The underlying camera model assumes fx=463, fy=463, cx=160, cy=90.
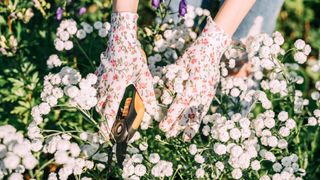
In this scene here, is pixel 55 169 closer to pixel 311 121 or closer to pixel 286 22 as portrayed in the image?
pixel 311 121

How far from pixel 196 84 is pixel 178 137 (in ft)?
0.72

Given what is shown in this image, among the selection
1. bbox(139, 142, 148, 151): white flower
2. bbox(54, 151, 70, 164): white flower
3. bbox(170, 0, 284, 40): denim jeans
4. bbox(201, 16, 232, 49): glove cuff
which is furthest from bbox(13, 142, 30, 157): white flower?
bbox(170, 0, 284, 40): denim jeans

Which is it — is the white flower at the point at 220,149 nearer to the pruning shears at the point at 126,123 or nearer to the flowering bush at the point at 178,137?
the flowering bush at the point at 178,137

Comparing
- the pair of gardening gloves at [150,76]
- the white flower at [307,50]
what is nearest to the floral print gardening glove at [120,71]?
the pair of gardening gloves at [150,76]

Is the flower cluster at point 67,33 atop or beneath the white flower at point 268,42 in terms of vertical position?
beneath

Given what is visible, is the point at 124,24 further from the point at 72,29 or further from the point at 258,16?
the point at 258,16

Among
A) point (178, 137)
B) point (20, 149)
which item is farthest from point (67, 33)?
point (20, 149)

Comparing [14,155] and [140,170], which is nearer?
[14,155]

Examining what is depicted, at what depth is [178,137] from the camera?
1761 millimetres

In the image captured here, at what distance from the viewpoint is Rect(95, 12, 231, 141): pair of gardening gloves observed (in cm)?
169

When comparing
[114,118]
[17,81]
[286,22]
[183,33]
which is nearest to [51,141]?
[114,118]

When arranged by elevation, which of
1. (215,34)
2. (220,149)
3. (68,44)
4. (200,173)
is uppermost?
(215,34)

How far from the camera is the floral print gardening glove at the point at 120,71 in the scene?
1683mm

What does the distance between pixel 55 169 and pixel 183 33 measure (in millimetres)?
846
